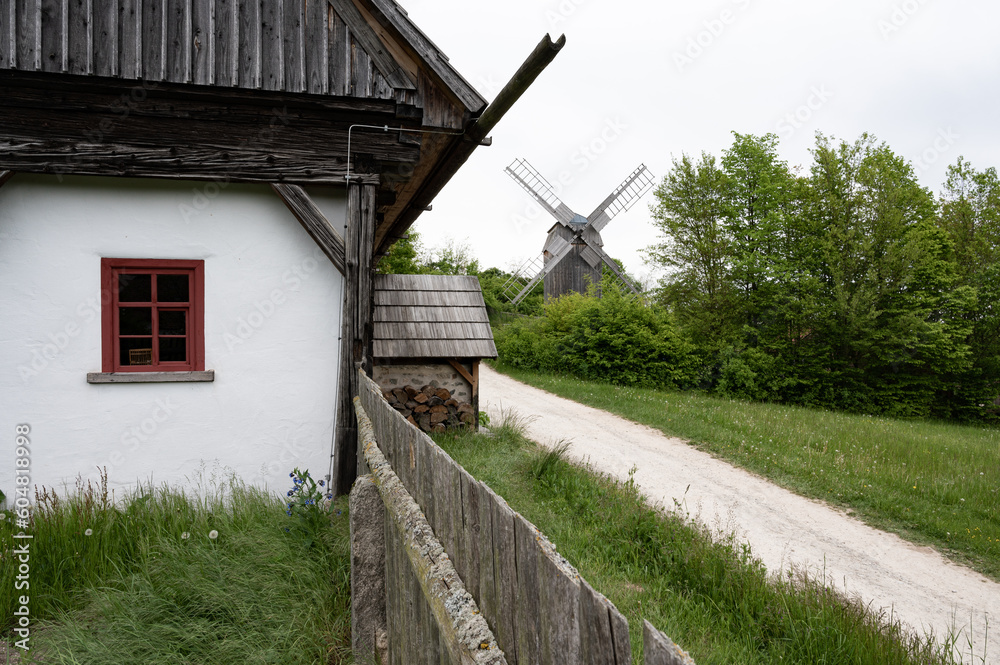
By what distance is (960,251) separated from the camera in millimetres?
18609

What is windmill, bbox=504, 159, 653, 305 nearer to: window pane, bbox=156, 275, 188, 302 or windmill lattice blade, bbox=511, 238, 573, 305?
windmill lattice blade, bbox=511, 238, 573, 305

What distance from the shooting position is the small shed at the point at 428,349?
8.23 m

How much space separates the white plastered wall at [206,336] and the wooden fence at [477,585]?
2.55 meters

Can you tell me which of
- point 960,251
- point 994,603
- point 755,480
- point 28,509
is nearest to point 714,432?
point 755,480

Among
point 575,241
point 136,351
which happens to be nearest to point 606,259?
point 575,241

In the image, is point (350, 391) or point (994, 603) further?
point (350, 391)

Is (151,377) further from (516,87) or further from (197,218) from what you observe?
(516,87)

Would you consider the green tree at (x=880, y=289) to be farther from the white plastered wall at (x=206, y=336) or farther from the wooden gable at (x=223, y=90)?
the white plastered wall at (x=206, y=336)

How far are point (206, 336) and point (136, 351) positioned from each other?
0.66 metres

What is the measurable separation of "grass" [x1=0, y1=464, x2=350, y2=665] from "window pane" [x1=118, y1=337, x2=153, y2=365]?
1.08m

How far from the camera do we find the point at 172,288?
5.25 m

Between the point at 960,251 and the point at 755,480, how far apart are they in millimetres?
16725

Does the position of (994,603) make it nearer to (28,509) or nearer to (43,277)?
(28,509)

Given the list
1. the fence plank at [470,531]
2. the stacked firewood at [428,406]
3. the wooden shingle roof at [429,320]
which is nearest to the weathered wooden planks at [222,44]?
the wooden shingle roof at [429,320]
